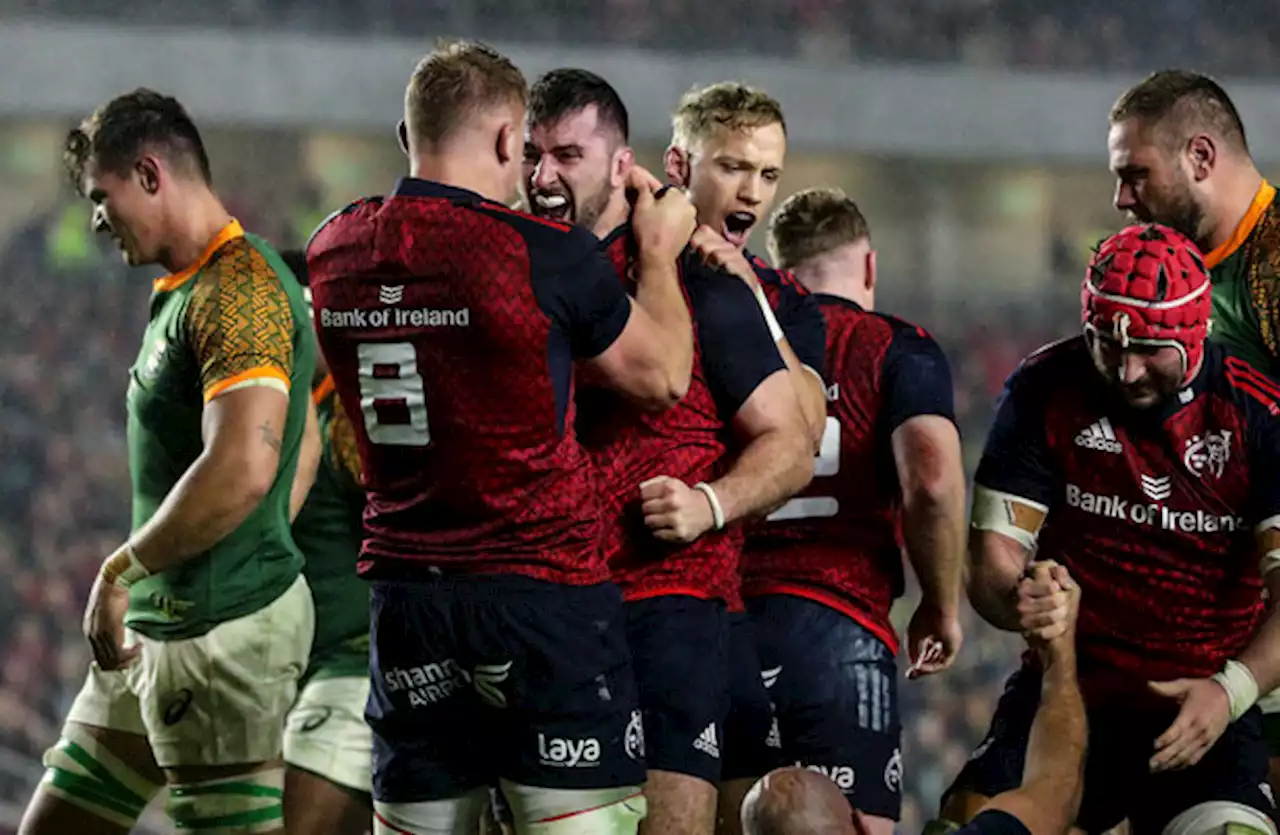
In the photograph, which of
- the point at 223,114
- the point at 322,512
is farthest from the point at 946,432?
the point at 223,114

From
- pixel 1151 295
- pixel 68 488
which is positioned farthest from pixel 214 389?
pixel 68 488

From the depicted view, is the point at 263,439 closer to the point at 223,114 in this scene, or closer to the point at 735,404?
the point at 735,404

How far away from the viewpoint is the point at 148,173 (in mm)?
4855

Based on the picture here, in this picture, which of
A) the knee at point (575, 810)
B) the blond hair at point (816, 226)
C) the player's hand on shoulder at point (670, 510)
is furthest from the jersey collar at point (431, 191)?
the blond hair at point (816, 226)

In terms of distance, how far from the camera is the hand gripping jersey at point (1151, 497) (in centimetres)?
425

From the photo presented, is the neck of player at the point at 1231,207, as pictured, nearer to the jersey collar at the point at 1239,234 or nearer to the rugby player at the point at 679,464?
the jersey collar at the point at 1239,234

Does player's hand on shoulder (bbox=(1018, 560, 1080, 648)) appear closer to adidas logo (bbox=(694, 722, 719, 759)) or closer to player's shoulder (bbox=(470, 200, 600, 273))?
adidas logo (bbox=(694, 722, 719, 759))

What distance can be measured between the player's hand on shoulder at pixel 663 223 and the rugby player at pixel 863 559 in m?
1.18

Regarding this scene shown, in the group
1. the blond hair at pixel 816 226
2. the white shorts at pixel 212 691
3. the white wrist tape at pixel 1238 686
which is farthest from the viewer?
the blond hair at pixel 816 226

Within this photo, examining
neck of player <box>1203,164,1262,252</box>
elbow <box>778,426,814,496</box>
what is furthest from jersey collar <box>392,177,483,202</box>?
neck of player <box>1203,164,1262,252</box>

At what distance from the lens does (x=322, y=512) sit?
5938 mm

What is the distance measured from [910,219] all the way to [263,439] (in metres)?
17.6

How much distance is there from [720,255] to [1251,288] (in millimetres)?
1872

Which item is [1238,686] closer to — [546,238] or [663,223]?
[663,223]
